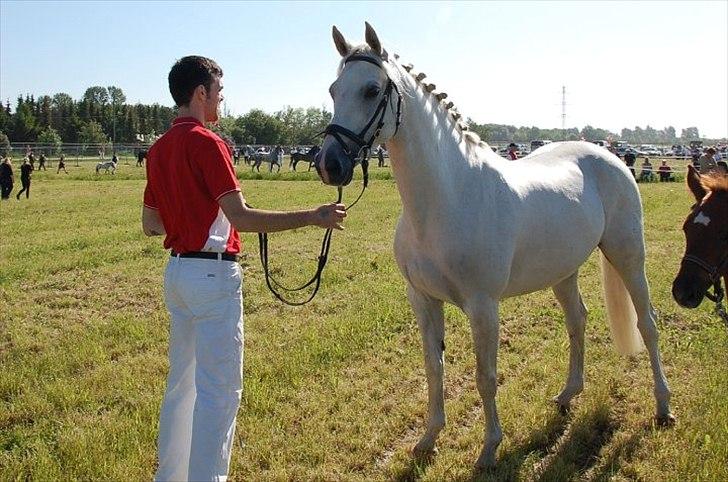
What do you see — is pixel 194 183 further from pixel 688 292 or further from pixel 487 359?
pixel 688 292

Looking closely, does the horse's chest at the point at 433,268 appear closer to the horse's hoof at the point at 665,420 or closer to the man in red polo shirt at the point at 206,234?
the man in red polo shirt at the point at 206,234

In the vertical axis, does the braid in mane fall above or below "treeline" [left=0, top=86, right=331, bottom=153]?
below

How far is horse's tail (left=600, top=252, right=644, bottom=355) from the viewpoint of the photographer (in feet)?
16.0

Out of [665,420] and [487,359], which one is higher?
[487,359]

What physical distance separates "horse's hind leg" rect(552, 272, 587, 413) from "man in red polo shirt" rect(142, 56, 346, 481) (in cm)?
276

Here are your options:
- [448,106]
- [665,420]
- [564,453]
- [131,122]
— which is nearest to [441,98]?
[448,106]

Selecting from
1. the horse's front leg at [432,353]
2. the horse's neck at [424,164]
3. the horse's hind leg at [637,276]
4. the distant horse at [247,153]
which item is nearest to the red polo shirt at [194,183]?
the horse's neck at [424,164]

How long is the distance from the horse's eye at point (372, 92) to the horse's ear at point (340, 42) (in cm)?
30

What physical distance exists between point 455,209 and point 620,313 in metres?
2.28

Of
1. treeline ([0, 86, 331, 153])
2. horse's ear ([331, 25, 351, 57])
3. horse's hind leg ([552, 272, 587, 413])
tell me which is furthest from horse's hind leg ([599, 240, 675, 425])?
treeline ([0, 86, 331, 153])

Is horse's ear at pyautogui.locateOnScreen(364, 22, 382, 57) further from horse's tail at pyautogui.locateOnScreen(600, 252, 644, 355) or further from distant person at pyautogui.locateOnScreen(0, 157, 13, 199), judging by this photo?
distant person at pyautogui.locateOnScreen(0, 157, 13, 199)

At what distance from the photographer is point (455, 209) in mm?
3504

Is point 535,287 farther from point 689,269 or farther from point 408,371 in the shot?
point 408,371

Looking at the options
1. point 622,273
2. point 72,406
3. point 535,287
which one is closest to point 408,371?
point 535,287
